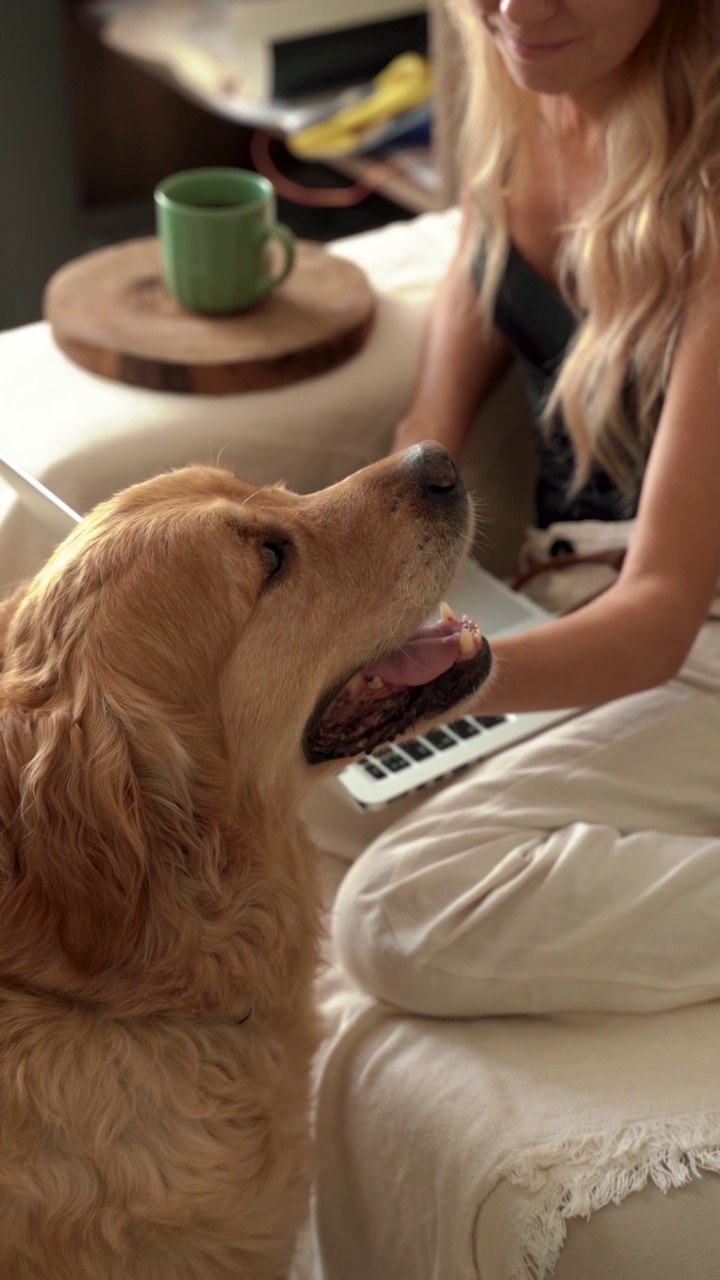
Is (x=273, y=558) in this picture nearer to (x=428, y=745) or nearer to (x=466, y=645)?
(x=466, y=645)

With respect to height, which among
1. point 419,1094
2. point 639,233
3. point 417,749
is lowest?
point 419,1094

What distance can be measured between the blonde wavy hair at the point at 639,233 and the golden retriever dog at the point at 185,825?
1.16 ft

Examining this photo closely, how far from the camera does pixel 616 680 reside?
1243 mm

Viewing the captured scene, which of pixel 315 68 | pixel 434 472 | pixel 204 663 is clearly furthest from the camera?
pixel 315 68

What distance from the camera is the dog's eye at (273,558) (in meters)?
1.03

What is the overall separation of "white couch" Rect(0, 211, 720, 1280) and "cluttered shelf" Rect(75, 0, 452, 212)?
1.31 m

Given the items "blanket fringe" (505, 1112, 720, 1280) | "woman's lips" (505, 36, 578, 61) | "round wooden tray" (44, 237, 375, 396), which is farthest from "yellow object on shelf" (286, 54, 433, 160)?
"blanket fringe" (505, 1112, 720, 1280)

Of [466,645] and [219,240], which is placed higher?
[219,240]

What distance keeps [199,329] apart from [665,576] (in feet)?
2.45

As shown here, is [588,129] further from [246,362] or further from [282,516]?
[282,516]

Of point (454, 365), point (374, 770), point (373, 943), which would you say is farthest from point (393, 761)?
point (454, 365)

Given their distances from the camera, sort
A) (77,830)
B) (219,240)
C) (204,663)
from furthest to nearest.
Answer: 1. (219,240)
2. (204,663)
3. (77,830)

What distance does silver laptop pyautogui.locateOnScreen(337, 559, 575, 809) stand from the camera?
1.34 metres

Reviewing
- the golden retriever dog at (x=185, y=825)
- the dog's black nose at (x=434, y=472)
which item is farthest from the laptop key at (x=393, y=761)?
the dog's black nose at (x=434, y=472)
